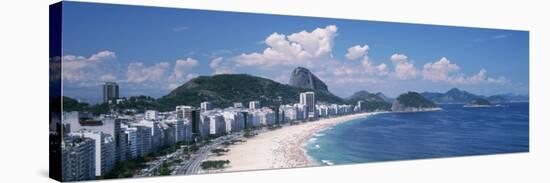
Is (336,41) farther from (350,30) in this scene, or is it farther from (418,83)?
(418,83)

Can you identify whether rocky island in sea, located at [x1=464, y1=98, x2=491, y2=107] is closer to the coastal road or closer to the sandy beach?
the sandy beach

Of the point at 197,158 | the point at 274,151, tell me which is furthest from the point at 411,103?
the point at 197,158

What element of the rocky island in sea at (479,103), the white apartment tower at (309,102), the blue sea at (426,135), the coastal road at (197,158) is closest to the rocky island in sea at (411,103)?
the blue sea at (426,135)

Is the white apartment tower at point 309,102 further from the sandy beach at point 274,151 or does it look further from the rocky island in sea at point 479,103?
the rocky island in sea at point 479,103

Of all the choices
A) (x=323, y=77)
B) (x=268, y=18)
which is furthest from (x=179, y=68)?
(x=323, y=77)

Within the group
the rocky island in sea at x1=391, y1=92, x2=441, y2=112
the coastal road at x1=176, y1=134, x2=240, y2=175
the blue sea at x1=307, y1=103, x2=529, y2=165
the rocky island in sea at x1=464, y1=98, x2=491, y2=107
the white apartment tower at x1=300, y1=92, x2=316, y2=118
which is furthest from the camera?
the rocky island in sea at x1=464, y1=98, x2=491, y2=107

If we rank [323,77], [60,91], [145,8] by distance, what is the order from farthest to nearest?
[323,77]
[145,8]
[60,91]

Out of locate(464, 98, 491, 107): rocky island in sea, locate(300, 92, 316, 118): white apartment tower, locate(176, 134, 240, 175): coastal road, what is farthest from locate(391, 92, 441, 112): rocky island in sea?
locate(176, 134, 240, 175): coastal road
